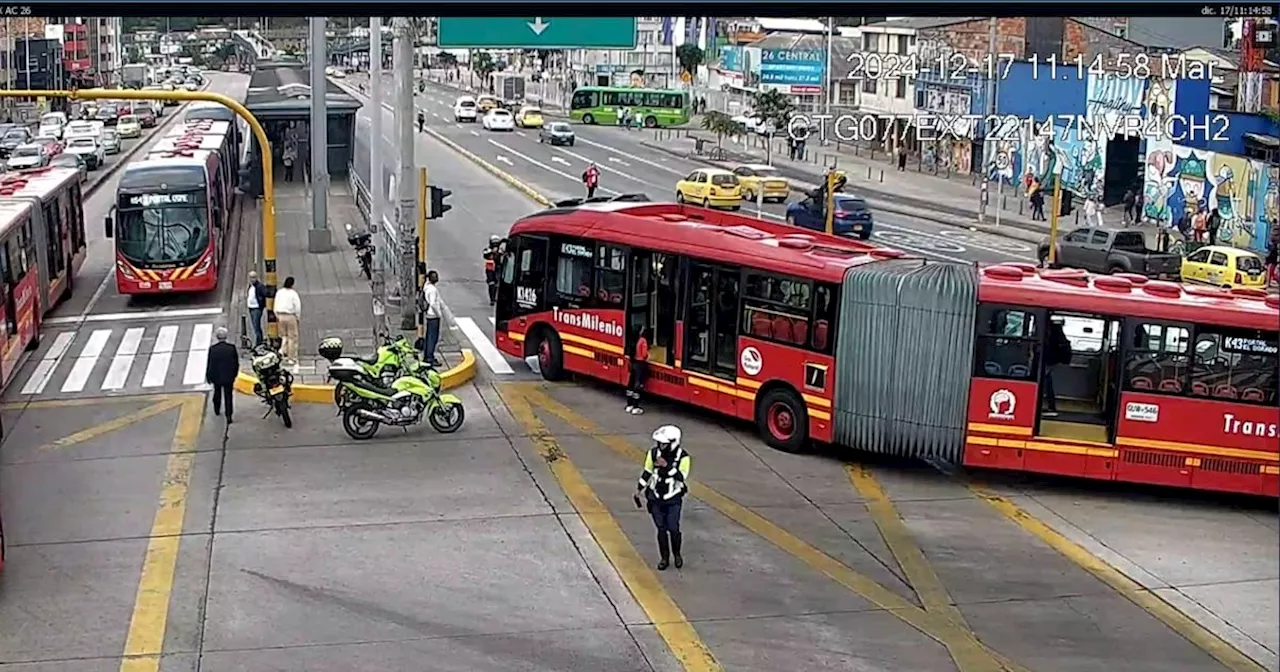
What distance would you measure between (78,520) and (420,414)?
466 cm

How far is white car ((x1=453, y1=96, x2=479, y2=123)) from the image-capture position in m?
81.3

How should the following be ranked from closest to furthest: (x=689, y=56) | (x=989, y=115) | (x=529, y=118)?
(x=989, y=115) → (x=689, y=56) → (x=529, y=118)

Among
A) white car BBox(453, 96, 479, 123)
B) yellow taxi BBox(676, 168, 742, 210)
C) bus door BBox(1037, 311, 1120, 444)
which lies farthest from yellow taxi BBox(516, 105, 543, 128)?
bus door BBox(1037, 311, 1120, 444)

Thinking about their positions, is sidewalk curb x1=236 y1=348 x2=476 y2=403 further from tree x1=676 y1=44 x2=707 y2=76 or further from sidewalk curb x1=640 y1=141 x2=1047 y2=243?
tree x1=676 y1=44 x2=707 y2=76

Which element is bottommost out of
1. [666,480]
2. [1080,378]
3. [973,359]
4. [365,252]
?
[365,252]

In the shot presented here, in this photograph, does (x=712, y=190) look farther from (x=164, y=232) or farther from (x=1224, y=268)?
(x=164, y=232)

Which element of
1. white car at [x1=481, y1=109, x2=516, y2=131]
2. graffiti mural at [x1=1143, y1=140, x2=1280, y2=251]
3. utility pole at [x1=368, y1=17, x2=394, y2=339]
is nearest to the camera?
utility pole at [x1=368, y1=17, x2=394, y2=339]

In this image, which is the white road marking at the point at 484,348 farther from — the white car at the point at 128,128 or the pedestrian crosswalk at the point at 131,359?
the white car at the point at 128,128

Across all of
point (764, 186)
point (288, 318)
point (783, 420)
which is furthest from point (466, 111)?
point (783, 420)

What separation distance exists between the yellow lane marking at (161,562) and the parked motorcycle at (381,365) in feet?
6.05

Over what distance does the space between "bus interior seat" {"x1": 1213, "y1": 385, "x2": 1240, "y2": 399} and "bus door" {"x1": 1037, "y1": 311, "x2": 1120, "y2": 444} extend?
1012 millimetres

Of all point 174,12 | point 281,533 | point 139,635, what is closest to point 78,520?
point 281,533

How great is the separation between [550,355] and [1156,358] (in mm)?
8906

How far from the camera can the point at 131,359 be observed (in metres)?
24.3
